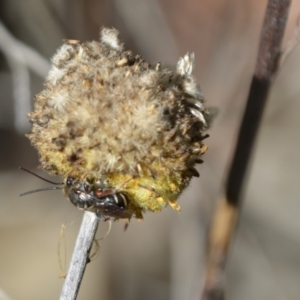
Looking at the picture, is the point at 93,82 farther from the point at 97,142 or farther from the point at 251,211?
the point at 251,211

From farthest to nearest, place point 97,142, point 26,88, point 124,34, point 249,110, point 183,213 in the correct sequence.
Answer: point 124,34 → point 183,213 → point 26,88 → point 249,110 → point 97,142

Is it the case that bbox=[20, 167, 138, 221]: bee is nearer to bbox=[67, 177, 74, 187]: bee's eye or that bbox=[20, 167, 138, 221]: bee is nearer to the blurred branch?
bbox=[67, 177, 74, 187]: bee's eye

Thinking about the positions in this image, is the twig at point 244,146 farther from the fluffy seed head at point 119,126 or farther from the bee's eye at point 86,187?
the bee's eye at point 86,187

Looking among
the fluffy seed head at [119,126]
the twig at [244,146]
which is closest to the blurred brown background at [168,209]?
the twig at [244,146]

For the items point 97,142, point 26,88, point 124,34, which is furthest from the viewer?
point 124,34

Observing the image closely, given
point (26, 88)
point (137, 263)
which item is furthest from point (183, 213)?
point (26, 88)

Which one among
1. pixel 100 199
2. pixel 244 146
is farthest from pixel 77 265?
pixel 244 146
